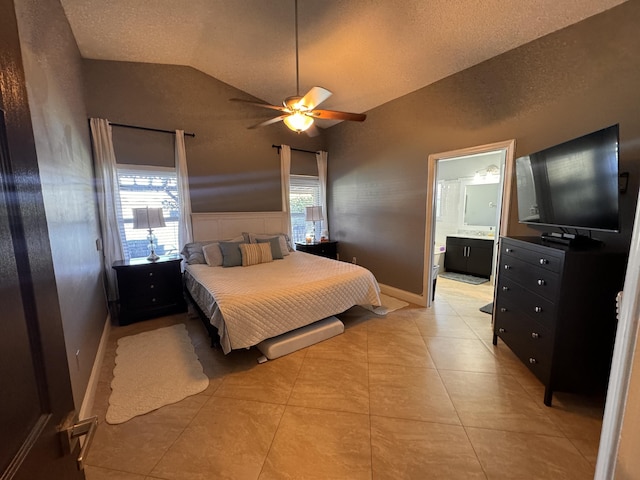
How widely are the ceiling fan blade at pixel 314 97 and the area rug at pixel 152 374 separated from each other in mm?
2560

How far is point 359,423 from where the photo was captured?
1.76 metres

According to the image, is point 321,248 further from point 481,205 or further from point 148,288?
point 481,205

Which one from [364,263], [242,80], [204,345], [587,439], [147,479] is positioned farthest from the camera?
[364,263]

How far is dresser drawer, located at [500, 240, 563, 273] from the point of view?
1.82 m

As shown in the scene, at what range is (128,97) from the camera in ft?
11.3

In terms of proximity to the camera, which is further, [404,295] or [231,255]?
[404,295]

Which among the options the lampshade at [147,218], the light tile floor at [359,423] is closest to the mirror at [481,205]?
the light tile floor at [359,423]

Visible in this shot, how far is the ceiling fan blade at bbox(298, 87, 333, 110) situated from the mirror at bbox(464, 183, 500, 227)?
13.7 ft

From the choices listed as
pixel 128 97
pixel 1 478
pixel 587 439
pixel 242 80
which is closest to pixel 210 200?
pixel 128 97

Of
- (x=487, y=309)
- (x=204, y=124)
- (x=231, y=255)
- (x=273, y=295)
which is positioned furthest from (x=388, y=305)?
(x=204, y=124)

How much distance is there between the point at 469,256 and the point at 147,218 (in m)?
5.39

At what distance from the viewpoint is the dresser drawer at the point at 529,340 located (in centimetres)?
191

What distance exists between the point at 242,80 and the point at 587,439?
5121 millimetres

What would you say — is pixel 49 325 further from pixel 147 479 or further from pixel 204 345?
pixel 204 345
